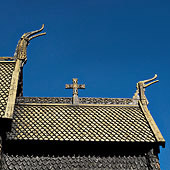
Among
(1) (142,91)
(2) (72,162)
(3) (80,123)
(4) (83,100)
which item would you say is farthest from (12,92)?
(1) (142,91)

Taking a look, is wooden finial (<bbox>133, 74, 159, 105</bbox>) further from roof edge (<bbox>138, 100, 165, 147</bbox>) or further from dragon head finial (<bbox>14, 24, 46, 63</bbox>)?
dragon head finial (<bbox>14, 24, 46, 63</bbox>)

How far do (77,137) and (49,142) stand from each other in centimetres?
114

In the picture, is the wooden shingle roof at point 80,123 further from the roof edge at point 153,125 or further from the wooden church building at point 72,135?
the roof edge at point 153,125

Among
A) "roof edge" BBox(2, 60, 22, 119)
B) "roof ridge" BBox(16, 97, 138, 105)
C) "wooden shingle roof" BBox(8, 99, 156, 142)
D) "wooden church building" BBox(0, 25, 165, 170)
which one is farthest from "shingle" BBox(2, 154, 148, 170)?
"roof ridge" BBox(16, 97, 138, 105)

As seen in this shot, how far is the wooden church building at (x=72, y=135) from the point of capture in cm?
1171

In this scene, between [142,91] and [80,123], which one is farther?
[142,91]

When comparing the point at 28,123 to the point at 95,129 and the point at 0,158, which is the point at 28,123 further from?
the point at 95,129

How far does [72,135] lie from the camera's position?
1225 centimetres

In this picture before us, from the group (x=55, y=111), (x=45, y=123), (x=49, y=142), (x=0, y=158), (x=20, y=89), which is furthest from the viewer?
(x=20, y=89)

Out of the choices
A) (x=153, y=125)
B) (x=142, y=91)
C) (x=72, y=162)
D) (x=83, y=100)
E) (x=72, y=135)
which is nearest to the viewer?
(x=72, y=162)

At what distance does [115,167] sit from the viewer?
38.6ft

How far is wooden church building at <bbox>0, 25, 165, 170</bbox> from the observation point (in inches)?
461

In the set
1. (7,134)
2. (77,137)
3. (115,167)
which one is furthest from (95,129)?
(7,134)

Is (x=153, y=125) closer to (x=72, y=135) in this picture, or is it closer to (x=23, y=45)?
(x=72, y=135)
